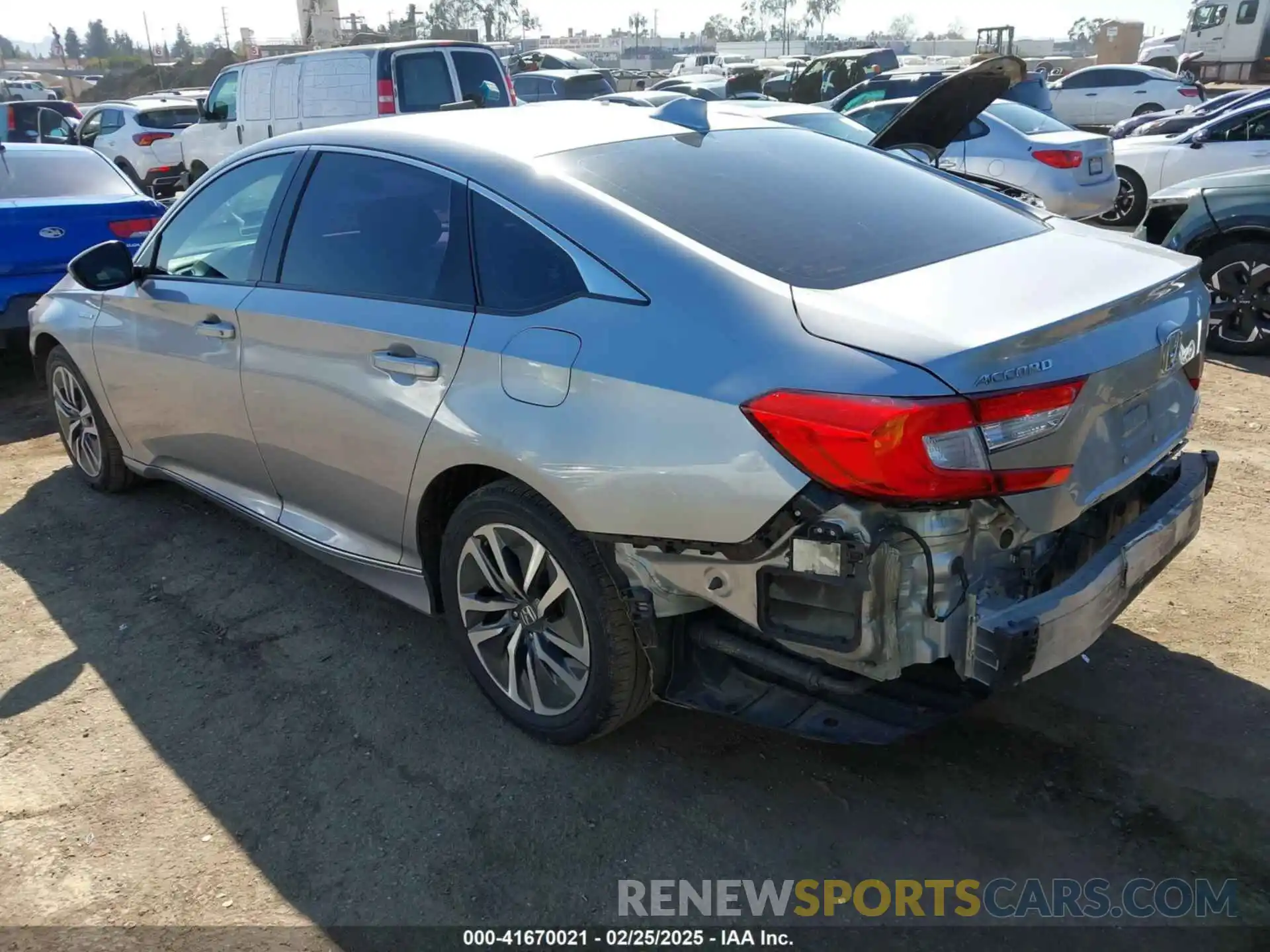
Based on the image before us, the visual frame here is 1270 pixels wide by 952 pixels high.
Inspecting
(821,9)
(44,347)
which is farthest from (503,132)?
(821,9)

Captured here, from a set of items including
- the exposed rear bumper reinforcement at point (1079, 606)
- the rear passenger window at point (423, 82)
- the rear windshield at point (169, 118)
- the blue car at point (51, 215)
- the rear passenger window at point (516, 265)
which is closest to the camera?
the exposed rear bumper reinforcement at point (1079, 606)

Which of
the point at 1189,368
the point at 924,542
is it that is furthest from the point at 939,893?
the point at 1189,368

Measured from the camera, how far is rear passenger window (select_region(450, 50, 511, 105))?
12.0 meters

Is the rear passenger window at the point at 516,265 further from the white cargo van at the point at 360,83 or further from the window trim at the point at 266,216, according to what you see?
the white cargo van at the point at 360,83

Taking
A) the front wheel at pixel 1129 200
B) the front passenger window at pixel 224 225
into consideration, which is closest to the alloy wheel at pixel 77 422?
the front passenger window at pixel 224 225

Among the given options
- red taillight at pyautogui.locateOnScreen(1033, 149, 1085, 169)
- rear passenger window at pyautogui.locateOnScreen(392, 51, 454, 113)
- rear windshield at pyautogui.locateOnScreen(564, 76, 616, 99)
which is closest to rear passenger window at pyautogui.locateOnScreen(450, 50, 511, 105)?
rear passenger window at pyautogui.locateOnScreen(392, 51, 454, 113)

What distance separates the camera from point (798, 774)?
3.00 metres

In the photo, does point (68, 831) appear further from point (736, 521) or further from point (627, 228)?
point (627, 228)

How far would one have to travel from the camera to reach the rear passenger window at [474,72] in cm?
1198

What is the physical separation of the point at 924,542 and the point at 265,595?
2.84 m

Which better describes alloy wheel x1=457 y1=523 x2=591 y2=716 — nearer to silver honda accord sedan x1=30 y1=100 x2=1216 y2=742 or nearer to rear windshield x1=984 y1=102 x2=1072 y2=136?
silver honda accord sedan x1=30 y1=100 x2=1216 y2=742

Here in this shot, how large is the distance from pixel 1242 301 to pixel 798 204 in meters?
5.06

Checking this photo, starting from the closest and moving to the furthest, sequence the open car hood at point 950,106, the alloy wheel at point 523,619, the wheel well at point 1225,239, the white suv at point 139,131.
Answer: the alloy wheel at point 523,619 < the open car hood at point 950,106 < the wheel well at point 1225,239 < the white suv at point 139,131

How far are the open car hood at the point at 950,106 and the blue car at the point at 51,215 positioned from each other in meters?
5.28
